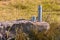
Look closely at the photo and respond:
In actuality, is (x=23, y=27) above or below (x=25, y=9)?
above

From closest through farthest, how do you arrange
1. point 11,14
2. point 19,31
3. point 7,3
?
point 19,31
point 11,14
point 7,3

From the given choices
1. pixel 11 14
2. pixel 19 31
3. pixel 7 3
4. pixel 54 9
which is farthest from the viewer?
pixel 7 3

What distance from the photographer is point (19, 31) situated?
880 cm

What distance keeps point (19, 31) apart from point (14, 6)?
829 centimetres

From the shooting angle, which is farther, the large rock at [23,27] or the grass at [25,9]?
the grass at [25,9]

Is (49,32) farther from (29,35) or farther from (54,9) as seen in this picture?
(54,9)

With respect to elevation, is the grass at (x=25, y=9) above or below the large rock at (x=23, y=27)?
below

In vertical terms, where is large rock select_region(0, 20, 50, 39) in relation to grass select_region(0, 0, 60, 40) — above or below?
above

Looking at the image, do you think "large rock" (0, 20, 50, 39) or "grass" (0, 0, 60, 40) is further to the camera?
"grass" (0, 0, 60, 40)

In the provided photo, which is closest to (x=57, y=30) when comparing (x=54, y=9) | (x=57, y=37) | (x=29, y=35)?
(x=57, y=37)

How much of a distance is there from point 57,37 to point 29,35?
2.52 feet

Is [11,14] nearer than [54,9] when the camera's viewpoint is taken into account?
Yes

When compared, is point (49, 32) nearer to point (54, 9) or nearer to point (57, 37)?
point (57, 37)

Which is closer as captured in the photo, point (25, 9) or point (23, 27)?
point (23, 27)
